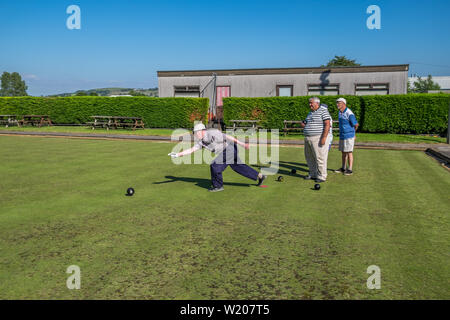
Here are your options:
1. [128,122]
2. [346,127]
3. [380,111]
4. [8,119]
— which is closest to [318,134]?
[346,127]

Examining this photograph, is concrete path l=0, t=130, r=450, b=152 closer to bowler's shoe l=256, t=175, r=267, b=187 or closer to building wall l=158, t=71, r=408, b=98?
building wall l=158, t=71, r=408, b=98

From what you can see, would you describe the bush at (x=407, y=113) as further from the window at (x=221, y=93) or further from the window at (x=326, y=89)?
the window at (x=221, y=93)

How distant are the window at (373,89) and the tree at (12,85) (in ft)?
629

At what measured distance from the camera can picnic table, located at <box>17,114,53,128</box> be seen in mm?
28108

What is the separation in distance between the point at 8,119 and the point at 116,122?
9.63 meters

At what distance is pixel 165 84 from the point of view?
2845 centimetres

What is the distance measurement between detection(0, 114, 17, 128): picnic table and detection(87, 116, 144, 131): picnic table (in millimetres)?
6873

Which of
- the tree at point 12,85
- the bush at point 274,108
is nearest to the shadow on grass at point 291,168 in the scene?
the bush at point 274,108

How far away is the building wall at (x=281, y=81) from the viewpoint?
78.6 feet

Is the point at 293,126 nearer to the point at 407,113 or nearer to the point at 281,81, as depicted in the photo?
the point at 281,81

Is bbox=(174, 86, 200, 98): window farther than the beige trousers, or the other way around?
bbox=(174, 86, 200, 98): window

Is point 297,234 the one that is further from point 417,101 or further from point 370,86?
point 370,86

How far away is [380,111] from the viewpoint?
2075 cm

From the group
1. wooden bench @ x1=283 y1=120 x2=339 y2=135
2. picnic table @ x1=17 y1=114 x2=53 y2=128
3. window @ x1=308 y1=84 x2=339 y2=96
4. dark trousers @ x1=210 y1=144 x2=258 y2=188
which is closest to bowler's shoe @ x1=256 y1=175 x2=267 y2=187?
dark trousers @ x1=210 y1=144 x2=258 y2=188
